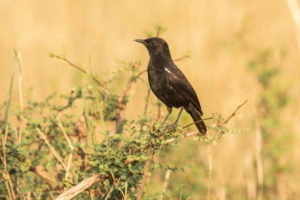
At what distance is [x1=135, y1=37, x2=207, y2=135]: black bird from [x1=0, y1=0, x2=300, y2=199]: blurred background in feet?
1.32

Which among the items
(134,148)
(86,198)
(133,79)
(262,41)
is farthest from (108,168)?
(262,41)

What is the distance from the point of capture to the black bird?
432cm

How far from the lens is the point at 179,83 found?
4402mm

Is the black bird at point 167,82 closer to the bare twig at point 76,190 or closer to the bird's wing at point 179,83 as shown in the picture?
the bird's wing at point 179,83

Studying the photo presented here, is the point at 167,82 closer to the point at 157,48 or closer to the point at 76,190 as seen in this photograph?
the point at 157,48

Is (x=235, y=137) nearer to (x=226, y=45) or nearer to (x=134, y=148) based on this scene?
(x=226, y=45)

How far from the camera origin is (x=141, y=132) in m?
3.56

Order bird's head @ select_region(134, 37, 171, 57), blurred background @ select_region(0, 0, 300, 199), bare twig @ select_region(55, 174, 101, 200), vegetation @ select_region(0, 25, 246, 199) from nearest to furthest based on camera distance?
bare twig @ select_region(55, 174, 101, 200) → vegetation @ select_region(0, 25, 246, 199) → bird's head @ select_region(134, 37, 171, 57) → blurred background @ select_region(0, 0, 300, 199)

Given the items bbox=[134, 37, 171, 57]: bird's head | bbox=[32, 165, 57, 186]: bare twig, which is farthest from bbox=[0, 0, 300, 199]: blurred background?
bbox=[32, 165, 57, 186]: bare twig

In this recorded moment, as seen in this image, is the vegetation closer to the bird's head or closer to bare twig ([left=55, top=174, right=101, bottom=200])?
bare twig ([left=55, top=174, right=101, bottom=200])

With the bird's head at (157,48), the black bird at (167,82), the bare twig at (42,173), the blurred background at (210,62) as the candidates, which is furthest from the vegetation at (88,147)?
the blurred background at (210,62)

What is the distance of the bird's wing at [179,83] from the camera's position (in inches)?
172

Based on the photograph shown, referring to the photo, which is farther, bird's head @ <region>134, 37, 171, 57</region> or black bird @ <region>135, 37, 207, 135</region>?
bird's head @ <region>134, 37, 171, 57</region>

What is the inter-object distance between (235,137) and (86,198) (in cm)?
406
